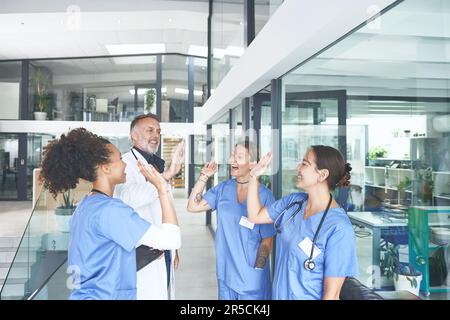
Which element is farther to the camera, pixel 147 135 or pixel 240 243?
pixel 147 135

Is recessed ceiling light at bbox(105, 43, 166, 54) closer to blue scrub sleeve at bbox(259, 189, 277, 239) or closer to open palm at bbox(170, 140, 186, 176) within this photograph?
open palm at bbox(170, 140, 186, 176)

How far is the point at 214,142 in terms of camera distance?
439 cm

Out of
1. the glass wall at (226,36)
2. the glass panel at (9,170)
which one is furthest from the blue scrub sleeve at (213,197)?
the glass panel at (9,170)

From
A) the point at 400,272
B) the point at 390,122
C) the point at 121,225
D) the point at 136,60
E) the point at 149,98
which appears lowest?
the point at 400,272

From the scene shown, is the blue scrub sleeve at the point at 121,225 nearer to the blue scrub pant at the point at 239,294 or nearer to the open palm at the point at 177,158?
the open palm at the point at 177,158

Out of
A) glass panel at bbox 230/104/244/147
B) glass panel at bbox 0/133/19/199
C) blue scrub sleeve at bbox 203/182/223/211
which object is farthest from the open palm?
glass panel at bbox 0/133/19/199

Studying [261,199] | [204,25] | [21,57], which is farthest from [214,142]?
[261,199]

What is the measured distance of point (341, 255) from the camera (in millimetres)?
987

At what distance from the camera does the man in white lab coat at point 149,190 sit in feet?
4.34

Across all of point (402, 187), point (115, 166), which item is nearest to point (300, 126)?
point (402, 187)

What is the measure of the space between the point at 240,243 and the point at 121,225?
2.55 feet

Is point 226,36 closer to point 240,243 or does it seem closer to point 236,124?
point 236,124
